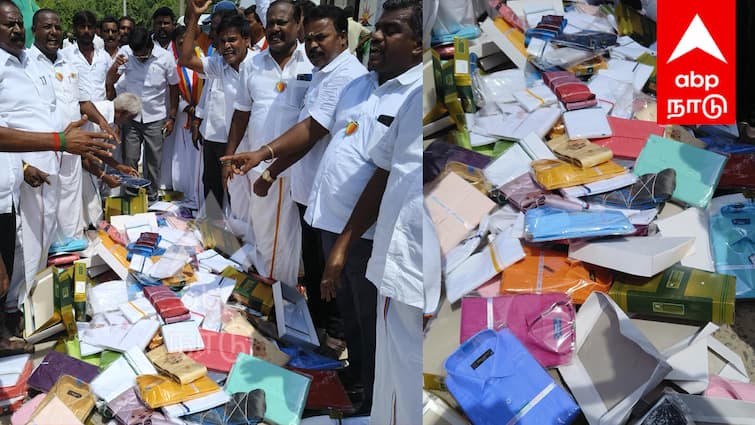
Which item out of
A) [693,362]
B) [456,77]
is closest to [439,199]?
[456,77]

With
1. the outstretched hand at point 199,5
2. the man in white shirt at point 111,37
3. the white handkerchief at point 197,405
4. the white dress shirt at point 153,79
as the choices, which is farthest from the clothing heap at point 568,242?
the man in white shirt at point 111,37

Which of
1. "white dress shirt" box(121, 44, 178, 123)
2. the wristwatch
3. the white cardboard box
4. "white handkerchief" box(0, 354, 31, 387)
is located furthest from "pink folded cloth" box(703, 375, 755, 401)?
"white dress shirt" box(121, 44, 178, 123)

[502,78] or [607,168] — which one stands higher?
[502,78]

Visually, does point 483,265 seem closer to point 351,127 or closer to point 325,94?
point 351,127

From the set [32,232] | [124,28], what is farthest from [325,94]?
[124,28]

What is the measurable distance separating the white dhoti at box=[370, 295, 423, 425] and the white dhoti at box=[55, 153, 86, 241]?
273 cm

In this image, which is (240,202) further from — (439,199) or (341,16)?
(439,199)

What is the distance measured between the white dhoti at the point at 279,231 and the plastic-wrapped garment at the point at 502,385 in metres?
1.58

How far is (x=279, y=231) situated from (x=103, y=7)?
19.8m

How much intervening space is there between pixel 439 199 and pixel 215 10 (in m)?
3.46

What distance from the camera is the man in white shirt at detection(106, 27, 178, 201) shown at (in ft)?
17.5

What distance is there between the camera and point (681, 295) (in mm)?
2004

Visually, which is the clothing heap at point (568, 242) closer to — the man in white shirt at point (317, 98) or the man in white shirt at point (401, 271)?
the man in white shirt at point (401, 271)

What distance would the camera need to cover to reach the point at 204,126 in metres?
4.32
